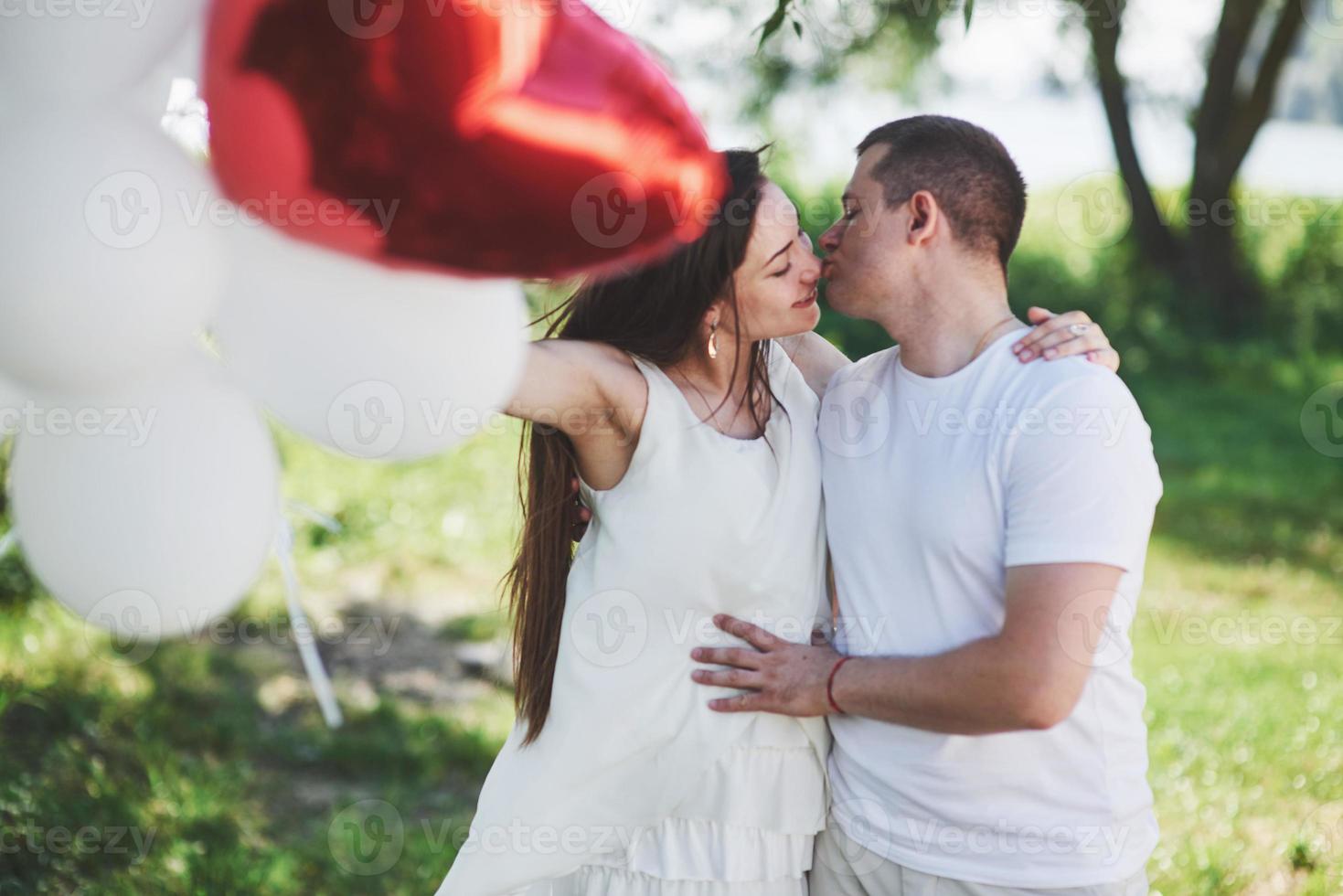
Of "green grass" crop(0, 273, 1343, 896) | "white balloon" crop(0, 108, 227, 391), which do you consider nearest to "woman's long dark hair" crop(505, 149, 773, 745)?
"white balloon" crop(0, 108, 227, 391)

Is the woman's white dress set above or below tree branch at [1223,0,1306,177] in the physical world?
below

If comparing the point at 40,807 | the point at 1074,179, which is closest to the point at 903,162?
the point at 40,807

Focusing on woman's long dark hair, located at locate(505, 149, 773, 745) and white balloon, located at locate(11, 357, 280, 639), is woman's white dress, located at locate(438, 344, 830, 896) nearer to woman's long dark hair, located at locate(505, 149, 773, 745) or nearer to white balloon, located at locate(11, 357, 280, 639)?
woman's long dark hair, located at locate(505, 149, 773, 745)

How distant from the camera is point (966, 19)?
190 centimetres

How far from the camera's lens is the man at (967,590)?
64.4 inches

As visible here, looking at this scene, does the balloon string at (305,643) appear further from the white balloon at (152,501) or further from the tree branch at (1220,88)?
A: the tree branch at (1220,88)

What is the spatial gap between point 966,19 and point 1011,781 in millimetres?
1132

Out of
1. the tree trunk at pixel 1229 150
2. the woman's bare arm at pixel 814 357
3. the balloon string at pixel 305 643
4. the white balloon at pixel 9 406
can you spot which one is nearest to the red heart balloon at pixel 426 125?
the white balloon at pixel 9 406

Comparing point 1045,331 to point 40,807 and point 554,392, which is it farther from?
point 40,807

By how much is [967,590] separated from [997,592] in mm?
40

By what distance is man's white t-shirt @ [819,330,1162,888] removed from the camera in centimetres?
165

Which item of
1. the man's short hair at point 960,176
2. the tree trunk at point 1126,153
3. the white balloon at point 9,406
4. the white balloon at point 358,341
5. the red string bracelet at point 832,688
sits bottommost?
the red string bracelet at point 832,688

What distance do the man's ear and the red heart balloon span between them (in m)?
0.96

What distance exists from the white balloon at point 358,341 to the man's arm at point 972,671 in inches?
34.6
